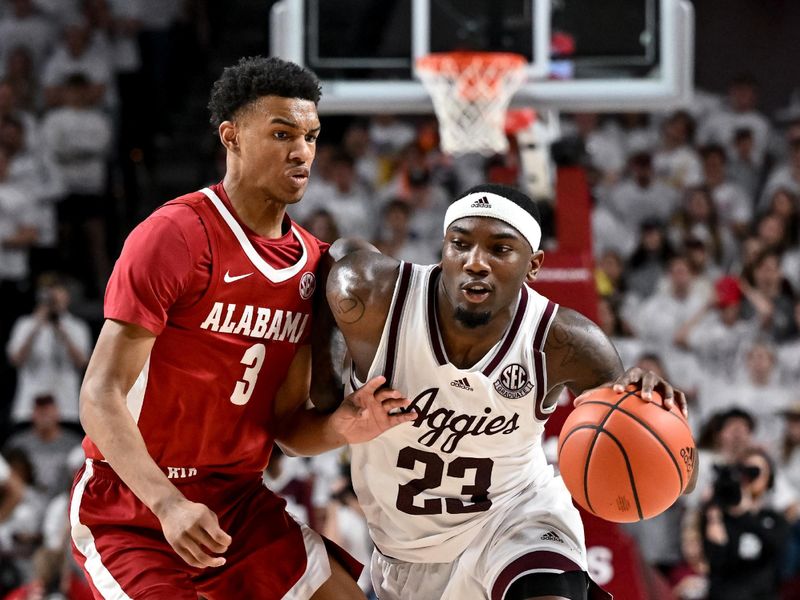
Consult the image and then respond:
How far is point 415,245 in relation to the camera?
32.3 feet

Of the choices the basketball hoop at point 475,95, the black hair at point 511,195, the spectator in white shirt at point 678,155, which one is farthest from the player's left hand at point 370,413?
the spectator in white shirt at point 678,155

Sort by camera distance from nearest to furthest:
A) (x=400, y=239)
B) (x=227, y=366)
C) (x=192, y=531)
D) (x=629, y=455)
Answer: (x=192, y=531), (x=629, y=455), (x=227, y=366), (x=400, y=239)

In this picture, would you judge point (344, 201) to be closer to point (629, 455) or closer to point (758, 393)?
point (758, 393)

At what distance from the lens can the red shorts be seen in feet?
12.4

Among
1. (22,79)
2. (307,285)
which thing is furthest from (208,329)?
(22,79)

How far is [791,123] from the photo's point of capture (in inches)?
469

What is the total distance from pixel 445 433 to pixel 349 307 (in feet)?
1.66

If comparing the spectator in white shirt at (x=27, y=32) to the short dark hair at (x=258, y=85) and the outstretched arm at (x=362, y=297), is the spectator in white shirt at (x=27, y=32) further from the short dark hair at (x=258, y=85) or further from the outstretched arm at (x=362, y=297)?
the outstretched arm at (x=362, y=297)

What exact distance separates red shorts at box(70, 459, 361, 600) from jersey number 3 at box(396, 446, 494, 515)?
0.32 meters

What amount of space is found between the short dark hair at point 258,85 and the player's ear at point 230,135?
0.09ft

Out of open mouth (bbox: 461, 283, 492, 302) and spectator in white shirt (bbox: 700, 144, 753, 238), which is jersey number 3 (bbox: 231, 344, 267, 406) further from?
spectator in white shirt (bbox: 700, 144, 753, 238)

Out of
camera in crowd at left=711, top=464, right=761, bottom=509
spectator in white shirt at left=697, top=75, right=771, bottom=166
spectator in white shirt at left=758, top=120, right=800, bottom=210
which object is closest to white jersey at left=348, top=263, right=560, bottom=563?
camera in crowd at left=711, top=464, right=761, bottom=509

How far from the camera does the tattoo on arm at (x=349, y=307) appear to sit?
12.9 ft

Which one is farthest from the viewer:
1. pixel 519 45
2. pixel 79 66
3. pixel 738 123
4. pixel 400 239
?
pixel 738 123
